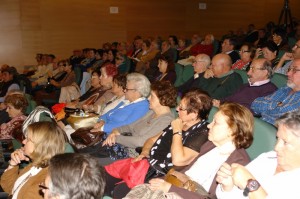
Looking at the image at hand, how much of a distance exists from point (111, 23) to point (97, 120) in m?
7.57

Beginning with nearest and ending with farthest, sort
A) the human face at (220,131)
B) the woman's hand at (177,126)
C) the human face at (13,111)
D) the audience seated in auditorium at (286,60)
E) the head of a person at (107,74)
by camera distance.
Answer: the human face at (220,131) → the woman's hand at (177,126) → the human face at (13,111) → the audience seated in auditorium at (286,60) → the head of a person at (107,74)

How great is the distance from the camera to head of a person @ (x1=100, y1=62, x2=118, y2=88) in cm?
501

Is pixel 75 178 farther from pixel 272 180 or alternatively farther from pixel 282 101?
pixel 282 101

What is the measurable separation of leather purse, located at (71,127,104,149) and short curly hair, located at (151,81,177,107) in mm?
828

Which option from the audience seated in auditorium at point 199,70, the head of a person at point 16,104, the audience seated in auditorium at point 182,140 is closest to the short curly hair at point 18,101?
the head of a person at point 16,104

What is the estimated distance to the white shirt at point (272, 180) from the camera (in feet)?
5.59

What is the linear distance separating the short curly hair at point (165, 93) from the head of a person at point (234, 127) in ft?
3.26

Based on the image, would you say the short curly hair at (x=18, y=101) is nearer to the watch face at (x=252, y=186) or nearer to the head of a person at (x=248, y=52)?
the watch face at (x=252, y=186)

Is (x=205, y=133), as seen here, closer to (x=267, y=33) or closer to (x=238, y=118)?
(x=238, y=118)

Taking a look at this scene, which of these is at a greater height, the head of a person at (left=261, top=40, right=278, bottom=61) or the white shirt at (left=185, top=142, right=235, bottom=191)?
the head of a person at (left=261, top=40, right=278, bottom=61)

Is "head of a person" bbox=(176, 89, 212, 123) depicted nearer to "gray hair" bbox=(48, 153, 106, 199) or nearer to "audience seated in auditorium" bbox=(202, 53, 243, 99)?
"gray hair" bbox=(48, 153, 106, 199)

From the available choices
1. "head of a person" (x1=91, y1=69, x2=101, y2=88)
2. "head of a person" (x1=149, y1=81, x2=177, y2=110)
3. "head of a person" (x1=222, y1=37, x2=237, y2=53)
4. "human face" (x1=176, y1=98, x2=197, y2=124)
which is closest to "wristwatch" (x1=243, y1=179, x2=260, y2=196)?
"human face" (x1=176, y1=98, x2=197, y2=124)

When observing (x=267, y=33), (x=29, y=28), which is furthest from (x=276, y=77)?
(x=29, y=28)

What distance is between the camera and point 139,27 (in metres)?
11.9
